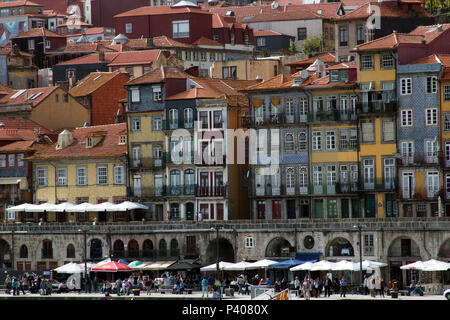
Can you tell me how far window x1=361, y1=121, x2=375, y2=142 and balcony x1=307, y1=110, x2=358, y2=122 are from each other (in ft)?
2.59

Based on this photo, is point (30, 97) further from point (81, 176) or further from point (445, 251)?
point (445, 251)

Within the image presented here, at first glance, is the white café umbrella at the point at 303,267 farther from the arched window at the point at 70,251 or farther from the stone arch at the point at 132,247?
the arched window at the point at 70,251

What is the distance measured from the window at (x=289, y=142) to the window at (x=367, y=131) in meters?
5.25

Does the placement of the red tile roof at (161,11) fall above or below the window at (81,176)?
above

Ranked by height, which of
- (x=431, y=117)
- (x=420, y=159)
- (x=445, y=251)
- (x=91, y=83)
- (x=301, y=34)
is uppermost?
(x=301, y=34)

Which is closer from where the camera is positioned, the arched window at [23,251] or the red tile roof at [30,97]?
the arched window at [23,251]

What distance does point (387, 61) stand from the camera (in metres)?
102

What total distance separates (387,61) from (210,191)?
15211 millimetres

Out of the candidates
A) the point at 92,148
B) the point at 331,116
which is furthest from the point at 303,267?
the point at 92,148

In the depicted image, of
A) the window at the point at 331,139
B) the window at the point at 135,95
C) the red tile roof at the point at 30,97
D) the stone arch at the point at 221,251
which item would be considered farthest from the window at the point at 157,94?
the red tile roof at the point at 30,97

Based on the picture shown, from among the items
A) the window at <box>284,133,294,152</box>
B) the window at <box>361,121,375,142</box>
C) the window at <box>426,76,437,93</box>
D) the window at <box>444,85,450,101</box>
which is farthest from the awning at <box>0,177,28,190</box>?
the window at <box>444,85,450,101</box>

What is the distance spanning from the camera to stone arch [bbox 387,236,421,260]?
317 feet

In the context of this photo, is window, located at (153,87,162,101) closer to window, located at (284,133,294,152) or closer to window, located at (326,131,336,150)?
window, located at (284,133,294,152)

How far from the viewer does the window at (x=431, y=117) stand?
101 metres
